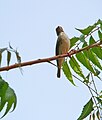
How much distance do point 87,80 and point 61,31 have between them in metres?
Result: 1.10

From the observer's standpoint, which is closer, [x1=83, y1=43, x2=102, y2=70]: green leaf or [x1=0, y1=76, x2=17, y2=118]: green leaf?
[x1=0, y1=76, x2=17, y2=118]: green leaf

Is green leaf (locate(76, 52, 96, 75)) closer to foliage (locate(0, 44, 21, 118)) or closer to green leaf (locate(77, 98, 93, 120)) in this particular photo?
green leaf (locate(77, 98, 93, 120))

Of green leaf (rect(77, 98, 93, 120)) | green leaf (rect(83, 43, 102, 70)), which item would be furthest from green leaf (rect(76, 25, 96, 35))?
green leaf (rect(77, 98, 93, 120))

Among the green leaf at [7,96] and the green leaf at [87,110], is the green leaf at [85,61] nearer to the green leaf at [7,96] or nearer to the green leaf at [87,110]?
the green leaf at [87,110]

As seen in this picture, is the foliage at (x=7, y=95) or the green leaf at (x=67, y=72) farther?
the green leaf at (x=67, y=72)

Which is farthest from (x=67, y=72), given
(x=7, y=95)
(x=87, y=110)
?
(x=7, y=95)

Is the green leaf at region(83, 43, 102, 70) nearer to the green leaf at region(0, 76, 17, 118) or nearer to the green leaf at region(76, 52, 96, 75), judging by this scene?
the green leaf at region(76, 52, 96, 75)

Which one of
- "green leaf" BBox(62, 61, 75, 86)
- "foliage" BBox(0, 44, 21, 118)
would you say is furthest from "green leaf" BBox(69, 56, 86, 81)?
"foliage" BBox(0, 44, 21, 118)

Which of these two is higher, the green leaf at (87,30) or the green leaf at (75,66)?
the green leaf at (87,30)

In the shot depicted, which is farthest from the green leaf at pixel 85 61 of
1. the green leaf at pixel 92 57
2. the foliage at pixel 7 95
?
the foliage at pixel 7 95

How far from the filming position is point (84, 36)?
0.97 meters

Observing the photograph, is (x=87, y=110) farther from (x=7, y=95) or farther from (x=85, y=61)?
(x=7, y=95)

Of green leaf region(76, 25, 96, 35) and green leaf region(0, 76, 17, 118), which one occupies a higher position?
green leaf region(76, 25, 96, 35)

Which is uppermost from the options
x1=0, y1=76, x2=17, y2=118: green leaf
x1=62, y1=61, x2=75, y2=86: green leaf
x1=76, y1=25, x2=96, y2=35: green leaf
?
x1=76, y1=25, x2=96, y2=35: green leaf
